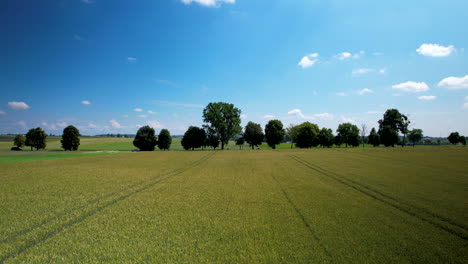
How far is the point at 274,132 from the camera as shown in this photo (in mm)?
77625

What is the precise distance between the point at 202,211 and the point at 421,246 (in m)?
7.49

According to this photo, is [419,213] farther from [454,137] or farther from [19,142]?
[454,137]

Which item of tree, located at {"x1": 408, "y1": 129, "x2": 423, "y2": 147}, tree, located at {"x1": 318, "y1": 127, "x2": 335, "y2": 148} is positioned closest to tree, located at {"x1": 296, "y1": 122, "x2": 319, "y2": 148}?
tree, located at {"x1": 318, "y1": 127, "x2": 335, "y2": 148}

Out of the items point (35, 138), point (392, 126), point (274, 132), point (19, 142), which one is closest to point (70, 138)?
point (35, 138)

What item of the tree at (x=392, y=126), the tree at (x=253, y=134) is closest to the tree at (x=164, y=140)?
the tree at (x=253, y=134)

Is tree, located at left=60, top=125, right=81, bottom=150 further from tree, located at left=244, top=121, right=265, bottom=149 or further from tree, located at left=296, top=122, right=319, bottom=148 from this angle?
tree, located at left=296, top=122, right=319, bottom=148

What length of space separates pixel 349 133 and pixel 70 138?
402ft

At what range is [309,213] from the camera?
7.89 meters

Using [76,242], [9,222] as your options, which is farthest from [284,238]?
[9,222]

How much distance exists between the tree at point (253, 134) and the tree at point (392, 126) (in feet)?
179

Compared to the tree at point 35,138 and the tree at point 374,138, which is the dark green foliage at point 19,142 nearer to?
the tree at point 35,138

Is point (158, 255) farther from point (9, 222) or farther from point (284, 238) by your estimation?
point (9, 222)

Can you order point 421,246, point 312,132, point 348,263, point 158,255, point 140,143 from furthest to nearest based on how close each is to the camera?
point 312,132
point 140,143
point 421,246
point 158,255
point 348,263

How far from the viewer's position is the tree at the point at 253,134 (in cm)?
7775
